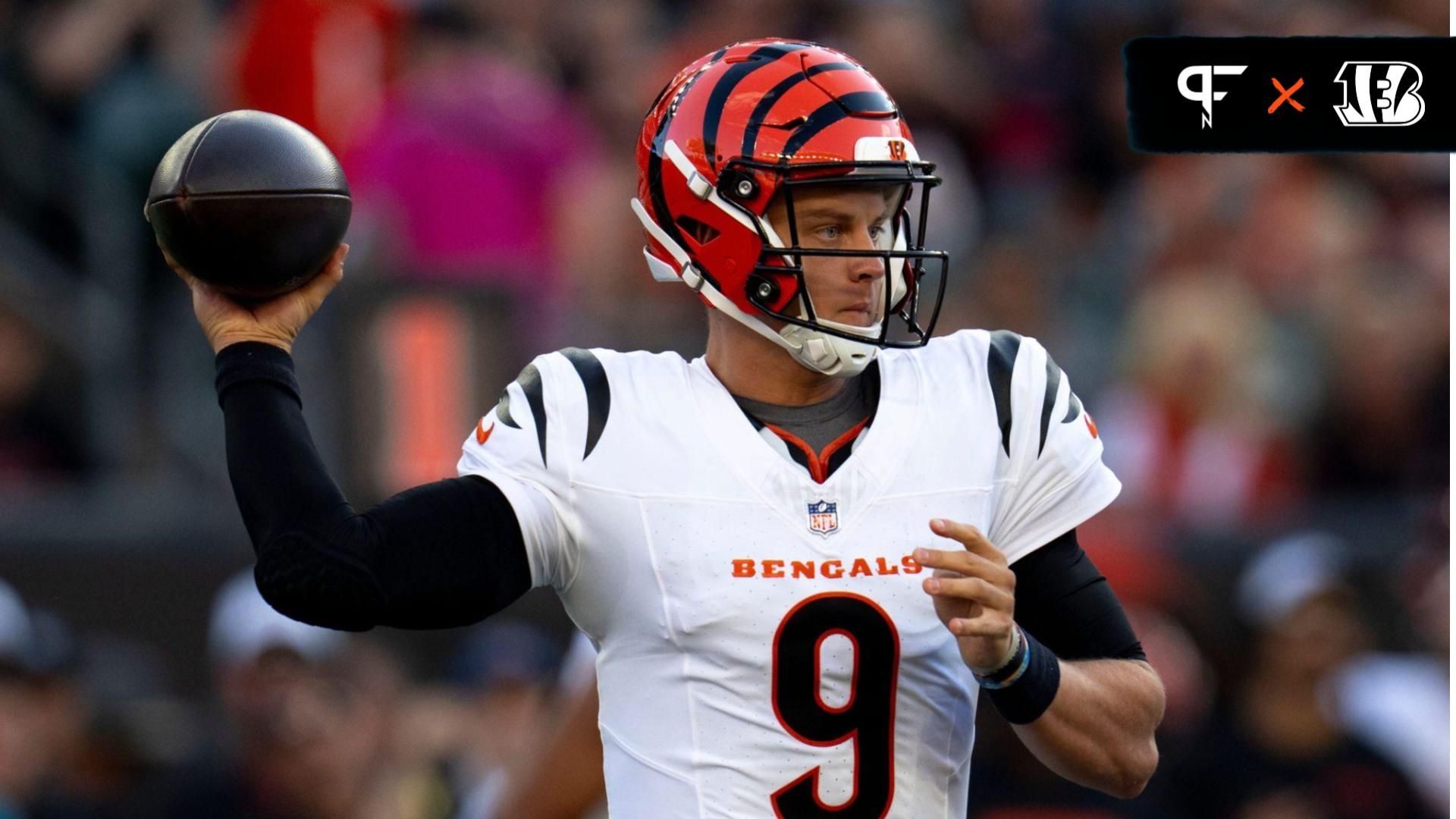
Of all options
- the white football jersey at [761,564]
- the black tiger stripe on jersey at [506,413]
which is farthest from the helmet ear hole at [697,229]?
the black tiger stripe on jersey at [506,413]

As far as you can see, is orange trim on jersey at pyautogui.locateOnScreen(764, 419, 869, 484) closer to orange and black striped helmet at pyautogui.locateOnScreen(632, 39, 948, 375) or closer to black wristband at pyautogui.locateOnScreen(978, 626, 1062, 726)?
orange and black striped helmet at pyautogui.locateOnScreen(632, 39, 948, 375)

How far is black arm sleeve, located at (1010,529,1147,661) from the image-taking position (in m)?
3.33

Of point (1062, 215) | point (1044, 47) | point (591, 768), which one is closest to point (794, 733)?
point (591, 768)

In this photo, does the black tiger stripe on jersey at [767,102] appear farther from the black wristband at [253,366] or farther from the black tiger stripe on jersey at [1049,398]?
the black wristband at [253,366]

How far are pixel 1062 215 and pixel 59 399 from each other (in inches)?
160

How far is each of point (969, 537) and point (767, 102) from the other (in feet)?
2.64

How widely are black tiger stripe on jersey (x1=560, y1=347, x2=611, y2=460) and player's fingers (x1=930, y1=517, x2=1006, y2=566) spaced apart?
559 mm

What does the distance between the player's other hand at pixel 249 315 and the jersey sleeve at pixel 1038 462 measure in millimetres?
1025

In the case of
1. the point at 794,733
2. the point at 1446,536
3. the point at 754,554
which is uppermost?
the point at 754,554

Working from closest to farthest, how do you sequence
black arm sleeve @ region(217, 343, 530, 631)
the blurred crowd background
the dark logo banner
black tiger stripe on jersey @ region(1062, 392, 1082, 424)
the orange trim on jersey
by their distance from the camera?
black arm sleeve @ region(217, 343, 530, 631)
the orange trim on jersey
black tiger stripe on jersey @ region(1062, 392, 1082, 424)
the dark logo banner
the blurred crowd background

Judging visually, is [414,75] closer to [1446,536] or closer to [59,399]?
[59,399]

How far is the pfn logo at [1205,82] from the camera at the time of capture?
405 cm

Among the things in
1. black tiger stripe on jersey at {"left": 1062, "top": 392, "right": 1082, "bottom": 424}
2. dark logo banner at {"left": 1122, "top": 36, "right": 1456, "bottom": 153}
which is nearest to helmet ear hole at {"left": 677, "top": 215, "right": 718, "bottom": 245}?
black tiger stripe on jersey at {"left": 1062, "top": 392, "right": 1082, "bottom": 424}

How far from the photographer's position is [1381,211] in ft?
30.0
